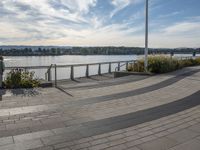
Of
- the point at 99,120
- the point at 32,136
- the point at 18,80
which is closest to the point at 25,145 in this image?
the point at 32,136

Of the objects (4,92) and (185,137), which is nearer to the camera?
(185,137)

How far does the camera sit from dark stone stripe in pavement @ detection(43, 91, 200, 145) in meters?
4.75

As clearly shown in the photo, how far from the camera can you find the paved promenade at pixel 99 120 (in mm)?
4293

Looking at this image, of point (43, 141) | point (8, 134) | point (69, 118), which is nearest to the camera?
point (43, 141)

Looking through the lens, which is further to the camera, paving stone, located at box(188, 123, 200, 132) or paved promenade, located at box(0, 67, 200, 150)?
paving stone, located at box(188, 123, 200, 132)

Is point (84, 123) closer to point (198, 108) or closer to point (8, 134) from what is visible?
point (8, 134)

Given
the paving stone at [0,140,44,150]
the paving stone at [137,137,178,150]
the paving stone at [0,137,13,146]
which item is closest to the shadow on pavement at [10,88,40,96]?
the paving stone at [0,137,13,146]

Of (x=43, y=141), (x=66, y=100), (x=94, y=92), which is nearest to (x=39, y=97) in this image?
(x=66, y=100)

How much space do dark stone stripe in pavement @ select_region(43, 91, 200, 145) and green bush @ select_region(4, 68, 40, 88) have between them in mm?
5265

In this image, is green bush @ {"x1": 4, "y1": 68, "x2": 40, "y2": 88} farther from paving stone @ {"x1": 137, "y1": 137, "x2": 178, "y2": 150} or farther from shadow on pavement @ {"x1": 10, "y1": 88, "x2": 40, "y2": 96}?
paving stone @ {"x1": 137, "y1": 137, "x2": 178, "y2": 150}

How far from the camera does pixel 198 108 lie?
6.71m

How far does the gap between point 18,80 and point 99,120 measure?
5472 millimetres

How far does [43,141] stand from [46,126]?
824mm

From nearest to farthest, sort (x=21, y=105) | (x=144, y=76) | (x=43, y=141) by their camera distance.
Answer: (x=43, y=141) < (x=21, y=105) < (x=144, y=76)
